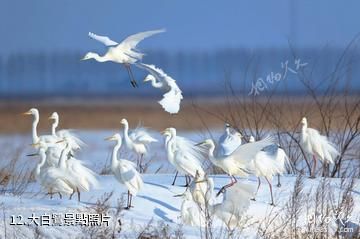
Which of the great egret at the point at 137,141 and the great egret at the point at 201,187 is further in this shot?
the great egret at the point at 137,141

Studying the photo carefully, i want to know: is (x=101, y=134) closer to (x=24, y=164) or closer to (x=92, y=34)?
(x=24, y=164)

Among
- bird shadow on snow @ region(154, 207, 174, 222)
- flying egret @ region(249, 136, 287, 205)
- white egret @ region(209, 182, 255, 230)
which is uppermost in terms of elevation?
flying egret @ region(249, 136, 287, 205)

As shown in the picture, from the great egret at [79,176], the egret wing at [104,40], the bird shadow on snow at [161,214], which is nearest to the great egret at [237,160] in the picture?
the bird shadow on snow at [161,214]

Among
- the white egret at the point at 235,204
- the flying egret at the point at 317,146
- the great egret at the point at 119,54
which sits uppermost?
the great egret at the point at 119,54

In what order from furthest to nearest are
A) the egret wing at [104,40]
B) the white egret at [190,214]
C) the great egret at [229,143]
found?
the egret wing at [104,40] < the great egret at [229,143] < the white egret at [190,214]

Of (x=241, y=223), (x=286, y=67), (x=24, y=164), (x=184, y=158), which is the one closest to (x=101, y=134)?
(x=24, y=164)

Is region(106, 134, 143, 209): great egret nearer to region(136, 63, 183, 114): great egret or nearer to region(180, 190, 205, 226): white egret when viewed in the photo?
region(180, 190, 205, 226): white egret

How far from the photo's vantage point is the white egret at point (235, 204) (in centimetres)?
739

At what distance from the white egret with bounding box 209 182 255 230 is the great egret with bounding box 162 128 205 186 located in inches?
40.5

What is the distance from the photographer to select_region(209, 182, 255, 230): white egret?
739 centimetres

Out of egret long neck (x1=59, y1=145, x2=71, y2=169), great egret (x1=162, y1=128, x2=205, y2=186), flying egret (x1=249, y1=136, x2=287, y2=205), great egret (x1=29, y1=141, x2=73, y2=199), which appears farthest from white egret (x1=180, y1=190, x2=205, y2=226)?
egret long neck (x1=59, y1=145, x2=71, y2=169)

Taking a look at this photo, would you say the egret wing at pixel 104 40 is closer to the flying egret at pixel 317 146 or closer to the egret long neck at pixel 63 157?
the egret long neck at pixel 63 157

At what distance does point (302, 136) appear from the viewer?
966cm

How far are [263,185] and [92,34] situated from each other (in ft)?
8.35
